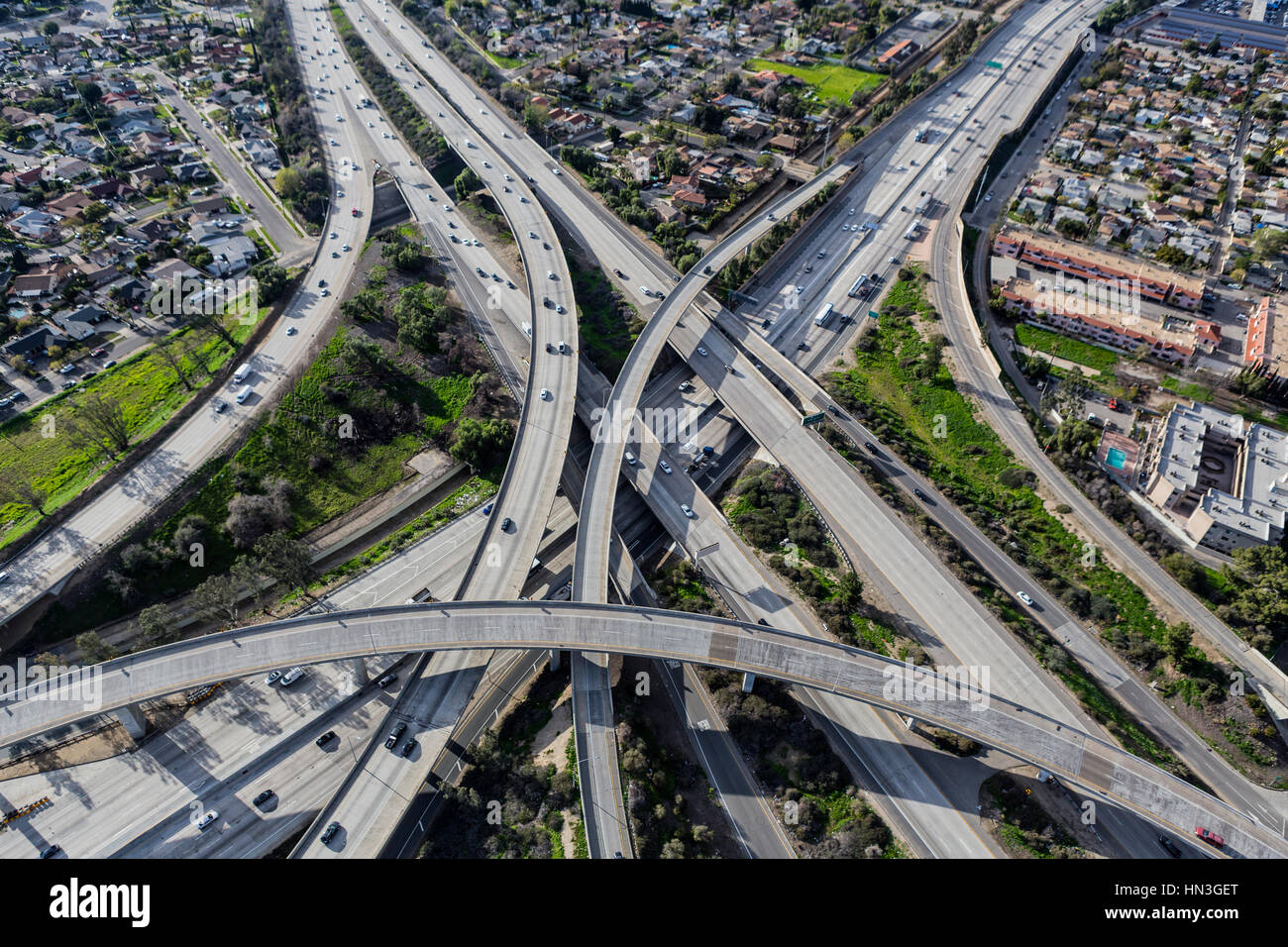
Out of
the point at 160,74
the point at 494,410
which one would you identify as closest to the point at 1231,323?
the point at 494,410

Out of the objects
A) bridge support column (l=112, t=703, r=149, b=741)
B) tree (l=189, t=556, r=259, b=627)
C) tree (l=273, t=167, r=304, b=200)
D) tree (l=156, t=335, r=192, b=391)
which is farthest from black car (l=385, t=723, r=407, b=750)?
tree (l=273, t=167, r=304, b=200)

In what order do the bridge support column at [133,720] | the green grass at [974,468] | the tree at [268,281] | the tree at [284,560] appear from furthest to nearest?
the tree at [268,281] → the tree at [284,560] → the green grass at [974,468] → the bridge support column at [133,720]

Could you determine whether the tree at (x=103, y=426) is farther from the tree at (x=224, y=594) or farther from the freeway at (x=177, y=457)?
the tree at (x=224, y=594)

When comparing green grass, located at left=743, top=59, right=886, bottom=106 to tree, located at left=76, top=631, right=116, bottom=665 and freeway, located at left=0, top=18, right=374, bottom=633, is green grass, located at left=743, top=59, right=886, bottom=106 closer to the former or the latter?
freeway, located at left=0, top=18, right=374, bottom=633

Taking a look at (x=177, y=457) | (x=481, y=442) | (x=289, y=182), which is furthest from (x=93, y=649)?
(x=289, y=182)

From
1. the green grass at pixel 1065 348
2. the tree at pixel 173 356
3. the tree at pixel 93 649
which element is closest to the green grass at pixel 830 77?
the green grass at pixel 1065 348

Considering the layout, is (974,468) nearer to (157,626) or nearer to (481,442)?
(481,442)
